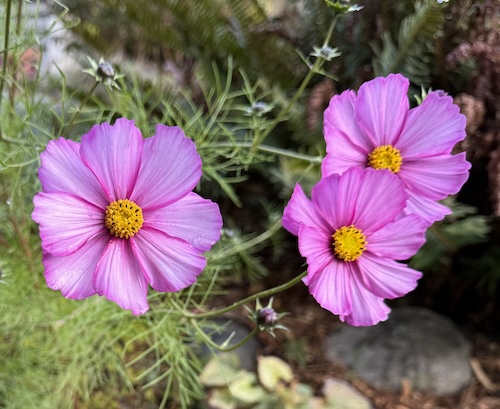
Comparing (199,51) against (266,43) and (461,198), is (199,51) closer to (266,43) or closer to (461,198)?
(266,43)

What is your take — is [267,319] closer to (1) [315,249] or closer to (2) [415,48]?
(1) [315,249]

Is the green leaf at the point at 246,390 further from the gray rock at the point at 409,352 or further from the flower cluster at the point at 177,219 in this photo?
the flower cluster at the point at 177,219

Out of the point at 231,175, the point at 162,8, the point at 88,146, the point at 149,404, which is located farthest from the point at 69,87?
the point at 88,146

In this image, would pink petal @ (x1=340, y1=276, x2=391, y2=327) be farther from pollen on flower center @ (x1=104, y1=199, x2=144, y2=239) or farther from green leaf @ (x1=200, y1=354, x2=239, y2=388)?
green leaf @ (x1=200, y1=354, x2=239, y2=388)

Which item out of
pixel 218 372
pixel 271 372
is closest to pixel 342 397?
pixel 271 372

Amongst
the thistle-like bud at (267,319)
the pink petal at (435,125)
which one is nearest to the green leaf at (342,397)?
the thistle-like bud at (267,319)

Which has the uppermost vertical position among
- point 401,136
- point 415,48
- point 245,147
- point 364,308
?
point 401,136
